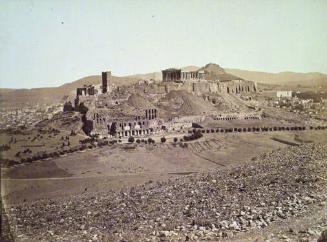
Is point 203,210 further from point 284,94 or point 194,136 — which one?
point 284,94

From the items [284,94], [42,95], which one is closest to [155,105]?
[42,95]

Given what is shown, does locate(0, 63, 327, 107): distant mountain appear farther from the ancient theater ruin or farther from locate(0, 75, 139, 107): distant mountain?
the ancient theater ruin

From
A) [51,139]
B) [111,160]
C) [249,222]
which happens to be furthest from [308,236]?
[51,139]

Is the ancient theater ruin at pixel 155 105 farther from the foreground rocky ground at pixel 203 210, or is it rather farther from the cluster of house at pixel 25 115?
the foreground rocky ground at pixel 203 210

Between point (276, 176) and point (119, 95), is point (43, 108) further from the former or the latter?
point (276, 176)

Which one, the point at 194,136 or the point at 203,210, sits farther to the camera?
the point at 194,136

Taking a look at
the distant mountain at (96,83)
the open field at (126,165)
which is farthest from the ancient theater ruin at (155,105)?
the open field at (126,165)

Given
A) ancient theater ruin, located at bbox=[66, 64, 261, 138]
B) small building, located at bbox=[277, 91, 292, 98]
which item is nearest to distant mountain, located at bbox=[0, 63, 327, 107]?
small building, located at bbox=[277, 91, 292, 98]

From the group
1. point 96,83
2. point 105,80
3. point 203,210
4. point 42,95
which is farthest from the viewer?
point 42,95

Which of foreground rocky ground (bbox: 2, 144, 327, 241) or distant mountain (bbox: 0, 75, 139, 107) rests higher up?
distant mountain (bbox: 0, 75, 139, 107)
